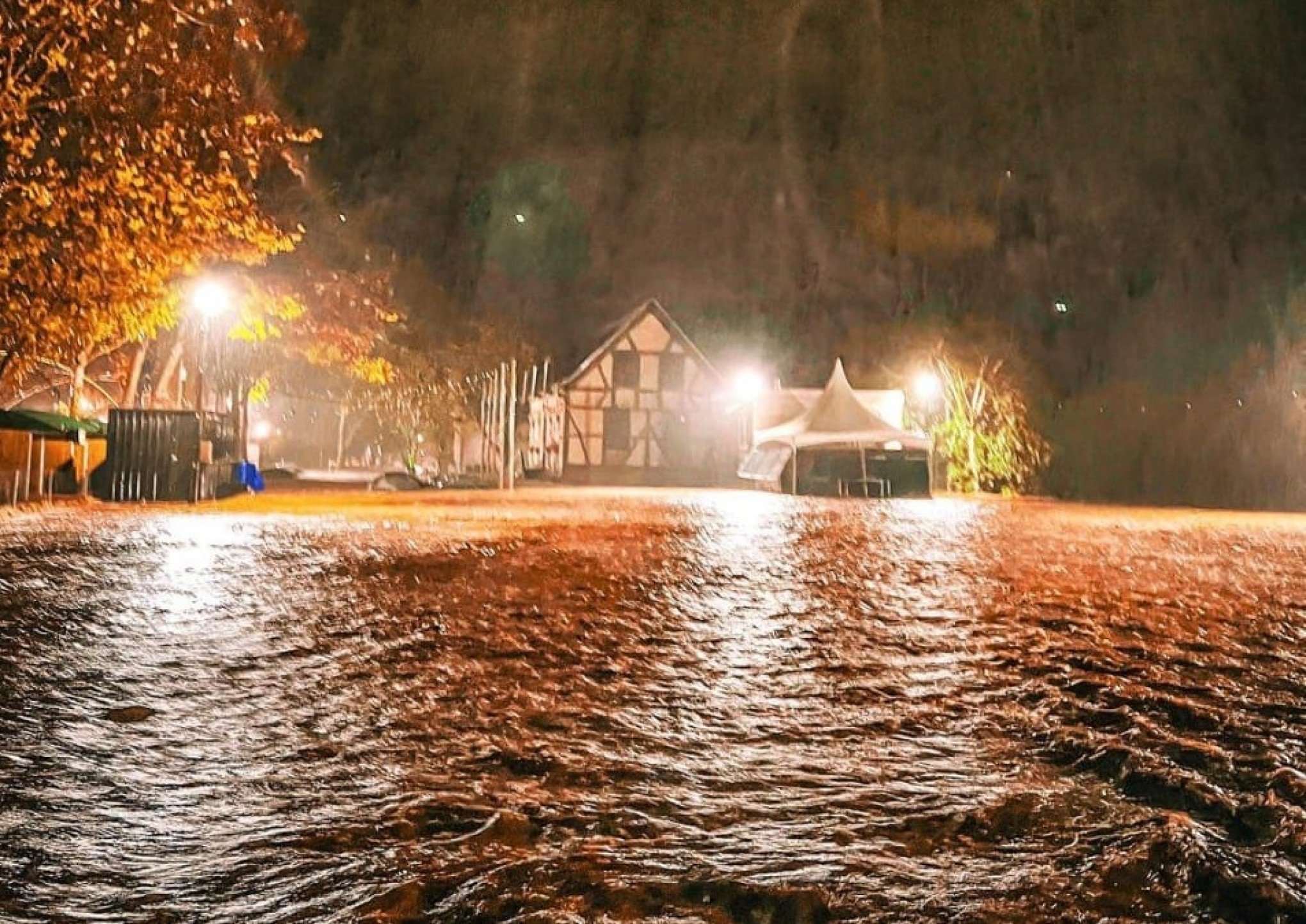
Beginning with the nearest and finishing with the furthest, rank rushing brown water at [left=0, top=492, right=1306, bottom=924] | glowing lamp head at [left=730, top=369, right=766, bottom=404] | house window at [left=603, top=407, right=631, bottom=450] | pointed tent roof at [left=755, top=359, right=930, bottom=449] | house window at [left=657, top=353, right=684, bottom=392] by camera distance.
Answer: rushing brown water at [left=0, top=492, right=1306, bottom=924], pointed tent roof at [left=755, top=359, right=930, bottom=449], glowing lamp head at [left=730, top=369, right=766, bottom=404], house window at [left=603, top=407, right=631, bottom=450], house window at [left=657, top=353, right=684, bottom=392]

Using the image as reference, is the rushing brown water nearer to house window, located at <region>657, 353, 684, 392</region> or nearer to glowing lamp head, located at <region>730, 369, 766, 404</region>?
glowing lamp head, located at <region>730, 369, 766, 404</region>

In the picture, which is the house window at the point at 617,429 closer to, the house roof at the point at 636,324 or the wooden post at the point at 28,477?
the house roof at the point at 636,324

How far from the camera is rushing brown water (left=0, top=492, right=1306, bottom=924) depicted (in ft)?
7.57

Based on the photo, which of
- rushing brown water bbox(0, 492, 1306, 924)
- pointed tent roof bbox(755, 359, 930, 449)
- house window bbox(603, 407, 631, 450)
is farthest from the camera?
house window bbox(603, 407, 631, 450)

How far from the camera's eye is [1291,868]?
2398 millimetres

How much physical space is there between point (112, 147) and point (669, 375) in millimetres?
22978

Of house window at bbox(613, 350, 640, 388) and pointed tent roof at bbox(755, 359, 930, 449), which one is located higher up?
house window at bbox(613, 350, 640, 388)

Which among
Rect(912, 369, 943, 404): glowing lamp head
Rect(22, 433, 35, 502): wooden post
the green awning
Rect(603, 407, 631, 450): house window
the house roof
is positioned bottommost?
Rect(22, 433, 35, 502): wooden post

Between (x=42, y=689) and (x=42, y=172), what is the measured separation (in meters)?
9.47

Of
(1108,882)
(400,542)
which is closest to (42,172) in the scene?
(400,542)

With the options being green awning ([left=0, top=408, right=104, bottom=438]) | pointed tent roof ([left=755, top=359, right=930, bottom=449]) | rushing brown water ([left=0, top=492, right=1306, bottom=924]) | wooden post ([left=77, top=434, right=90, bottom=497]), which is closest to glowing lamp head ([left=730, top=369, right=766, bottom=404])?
pointed tent roof ([left=755, top=359, right=930, bottom=449])

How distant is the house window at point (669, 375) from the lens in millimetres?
Result: 32844

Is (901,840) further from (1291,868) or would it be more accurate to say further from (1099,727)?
(1099,727)

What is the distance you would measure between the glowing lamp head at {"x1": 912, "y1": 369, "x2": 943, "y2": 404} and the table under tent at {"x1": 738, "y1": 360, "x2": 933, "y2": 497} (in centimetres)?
294
